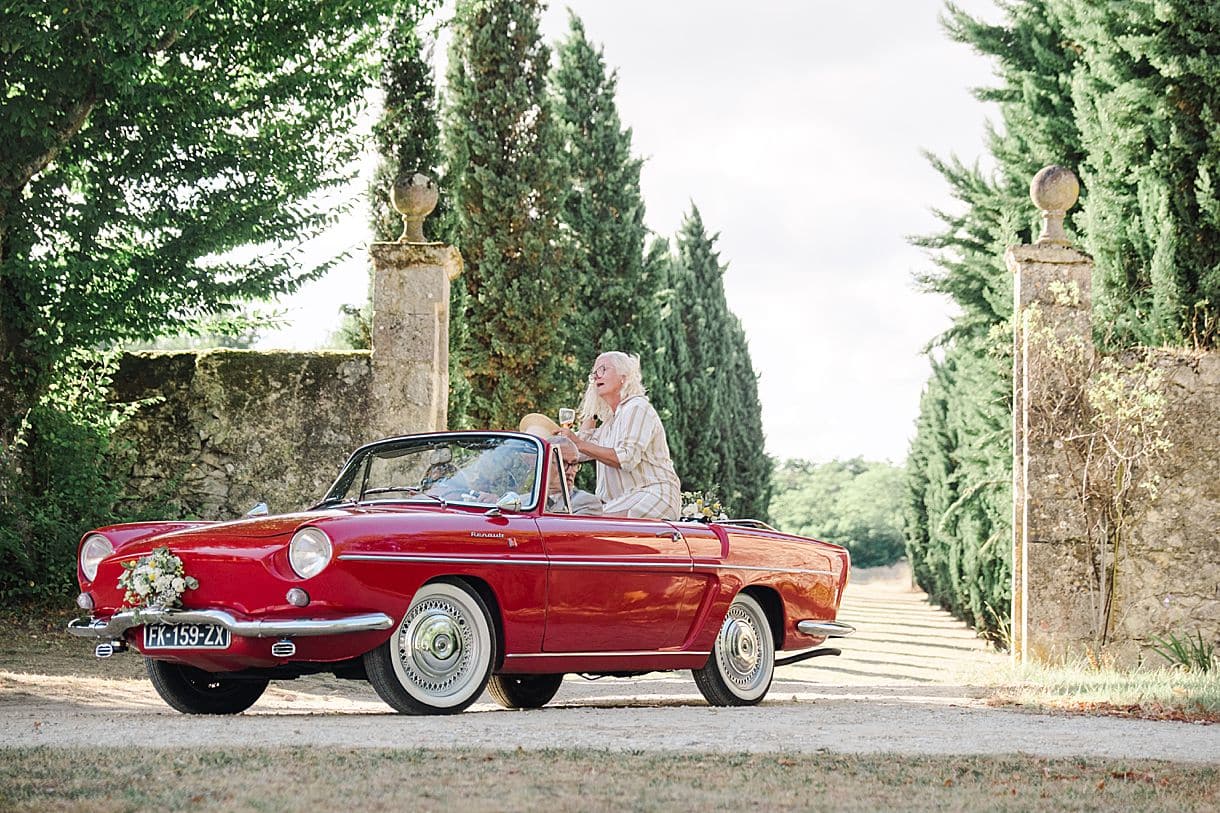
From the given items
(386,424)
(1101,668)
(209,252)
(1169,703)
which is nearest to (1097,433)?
(1101,668)

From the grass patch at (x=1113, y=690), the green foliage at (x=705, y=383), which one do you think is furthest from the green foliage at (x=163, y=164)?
the green foliage at (x=705, y=383)

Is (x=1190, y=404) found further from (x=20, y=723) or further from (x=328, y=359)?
(x=20, y=723)

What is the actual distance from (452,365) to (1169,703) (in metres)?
11.3

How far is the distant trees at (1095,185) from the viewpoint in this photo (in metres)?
12.5

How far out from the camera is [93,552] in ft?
25.1

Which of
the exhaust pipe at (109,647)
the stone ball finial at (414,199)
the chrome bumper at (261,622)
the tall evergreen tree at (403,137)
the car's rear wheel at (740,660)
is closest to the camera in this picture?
the chrome bumper at (261,622)

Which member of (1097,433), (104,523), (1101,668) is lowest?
(1101,668)

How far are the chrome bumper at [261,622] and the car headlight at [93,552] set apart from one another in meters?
1.00

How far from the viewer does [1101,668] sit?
11.6m

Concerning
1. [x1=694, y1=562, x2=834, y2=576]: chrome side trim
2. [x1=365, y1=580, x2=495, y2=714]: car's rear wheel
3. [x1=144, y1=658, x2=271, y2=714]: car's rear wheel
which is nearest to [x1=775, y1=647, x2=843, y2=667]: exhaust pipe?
[x1=694, y1=562, x2=834, y2=576]: chrome side trim

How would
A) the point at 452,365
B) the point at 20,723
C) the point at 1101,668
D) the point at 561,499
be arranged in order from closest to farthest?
the point at 20,723, the point at 561,499, the point at 1101,668, the point at 452,365

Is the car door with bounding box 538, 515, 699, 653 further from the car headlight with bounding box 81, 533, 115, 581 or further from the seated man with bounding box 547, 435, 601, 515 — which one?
the car headlight with bounding box 81, 533, 115, 581

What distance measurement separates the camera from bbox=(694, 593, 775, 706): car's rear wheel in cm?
841

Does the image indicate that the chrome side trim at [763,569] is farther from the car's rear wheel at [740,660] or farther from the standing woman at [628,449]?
the standing woman at [628,449]
